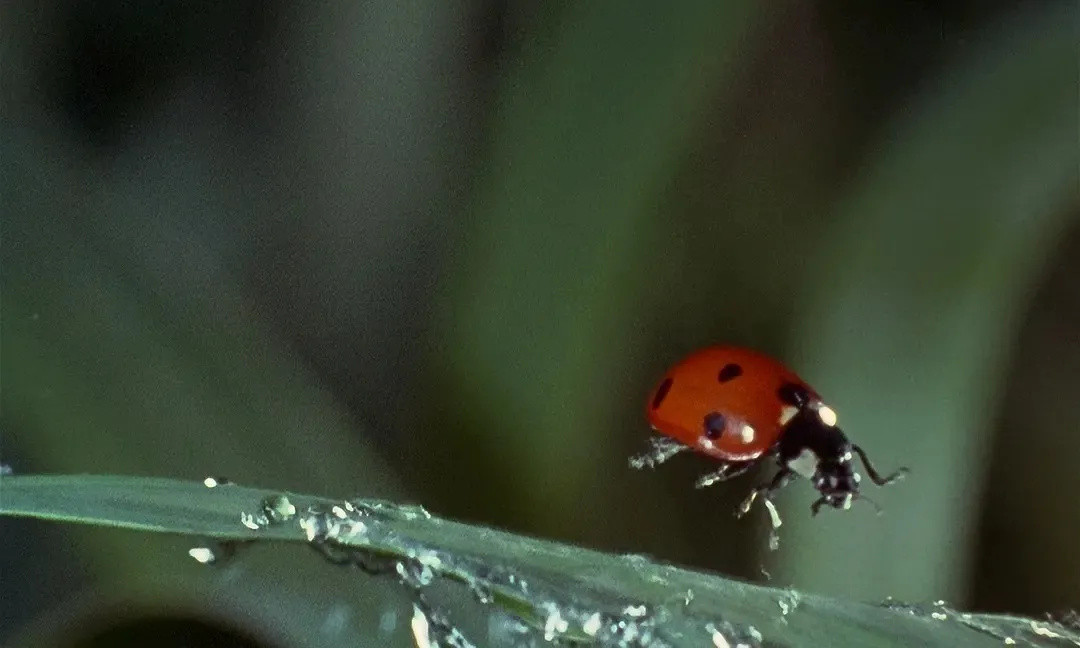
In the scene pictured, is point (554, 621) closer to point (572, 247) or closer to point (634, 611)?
point (634, 611)

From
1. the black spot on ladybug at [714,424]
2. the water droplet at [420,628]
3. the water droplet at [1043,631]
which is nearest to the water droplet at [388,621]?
the water droplet at [420,628]

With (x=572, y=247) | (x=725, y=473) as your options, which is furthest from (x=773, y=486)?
(x=572, y=247)

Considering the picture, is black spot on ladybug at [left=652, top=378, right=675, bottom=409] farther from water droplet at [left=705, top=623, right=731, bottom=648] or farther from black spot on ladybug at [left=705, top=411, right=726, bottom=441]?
water droplet at [left=705, top=623, right=731, bottom=648]

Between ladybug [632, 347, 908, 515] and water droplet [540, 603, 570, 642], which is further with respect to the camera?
ladybug [632, 347, 908, 515]

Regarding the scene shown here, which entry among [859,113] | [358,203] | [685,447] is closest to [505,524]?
[685,447]

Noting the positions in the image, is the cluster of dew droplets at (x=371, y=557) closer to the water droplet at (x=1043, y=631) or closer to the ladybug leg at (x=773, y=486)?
the water droplet at (x=1043, y=631)

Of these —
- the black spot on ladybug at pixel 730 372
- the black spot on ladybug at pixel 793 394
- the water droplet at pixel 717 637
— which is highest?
the black spot on ladybug at pixel 730 372

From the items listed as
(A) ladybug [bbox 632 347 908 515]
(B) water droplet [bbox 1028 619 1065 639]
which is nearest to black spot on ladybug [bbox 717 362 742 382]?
(A) ladybug [bbox 632 347 908 515]
